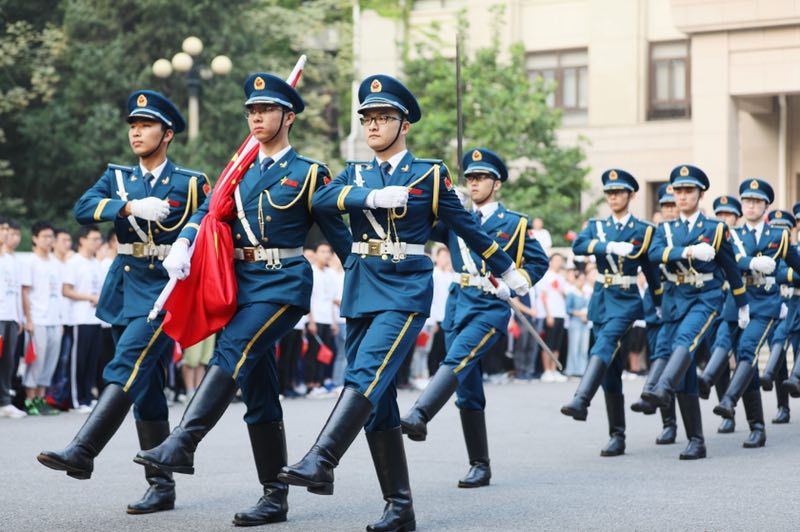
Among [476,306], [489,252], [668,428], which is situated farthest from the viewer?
[668,428]

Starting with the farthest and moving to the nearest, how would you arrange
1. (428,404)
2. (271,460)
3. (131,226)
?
(428,404)
(131,226)
(271,460)

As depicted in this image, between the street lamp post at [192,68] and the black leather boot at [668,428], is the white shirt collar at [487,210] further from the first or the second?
the street lamp post at [192,68]

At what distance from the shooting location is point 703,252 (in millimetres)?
11570

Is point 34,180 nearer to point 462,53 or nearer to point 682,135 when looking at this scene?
point 462,53

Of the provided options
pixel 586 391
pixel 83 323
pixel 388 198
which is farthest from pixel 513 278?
pixel 83 323

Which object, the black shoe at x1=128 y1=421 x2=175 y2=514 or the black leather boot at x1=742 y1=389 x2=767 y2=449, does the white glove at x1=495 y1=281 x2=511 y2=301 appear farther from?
the black leather boot at x1=742 y1=389 x2=767 y2=449

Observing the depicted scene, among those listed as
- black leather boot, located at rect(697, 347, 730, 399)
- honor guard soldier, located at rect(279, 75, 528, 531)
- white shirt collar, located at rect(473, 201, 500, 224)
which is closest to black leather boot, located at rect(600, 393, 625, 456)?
A: black leather boot, located at rect(697, 347, 730, 399)

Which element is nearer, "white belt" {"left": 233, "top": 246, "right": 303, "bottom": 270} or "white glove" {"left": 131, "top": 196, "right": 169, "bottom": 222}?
"white belt" {"left": 233, "top": 246, "right": 303, "bottom": 270}

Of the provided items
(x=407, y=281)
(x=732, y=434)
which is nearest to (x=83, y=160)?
(x=732, y=434)

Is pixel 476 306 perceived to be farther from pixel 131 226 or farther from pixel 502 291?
pixel 131 226

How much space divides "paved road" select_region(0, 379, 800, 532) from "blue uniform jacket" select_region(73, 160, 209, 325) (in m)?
1.16

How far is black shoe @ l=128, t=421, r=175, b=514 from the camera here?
792 centimetres

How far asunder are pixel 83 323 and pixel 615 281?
6807mm

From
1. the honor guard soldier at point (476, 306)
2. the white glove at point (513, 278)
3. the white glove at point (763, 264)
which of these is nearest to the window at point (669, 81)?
the white glove at point (763, 264)
